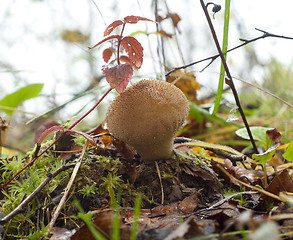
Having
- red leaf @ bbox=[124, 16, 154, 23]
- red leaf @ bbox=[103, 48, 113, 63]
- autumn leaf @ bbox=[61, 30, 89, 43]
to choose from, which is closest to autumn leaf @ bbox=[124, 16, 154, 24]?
red leaf @ bbox=[124, 16, 154, 23]

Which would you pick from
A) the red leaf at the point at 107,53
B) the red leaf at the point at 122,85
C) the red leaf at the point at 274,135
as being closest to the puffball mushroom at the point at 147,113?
the red leaf at the point at 122,85

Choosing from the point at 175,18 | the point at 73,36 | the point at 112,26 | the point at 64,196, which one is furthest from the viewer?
the point at 73,36

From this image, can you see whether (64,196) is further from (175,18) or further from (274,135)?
(175,18)

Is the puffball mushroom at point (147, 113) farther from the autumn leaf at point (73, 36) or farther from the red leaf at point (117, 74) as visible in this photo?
→ the autumn leaf at point (73, 36)

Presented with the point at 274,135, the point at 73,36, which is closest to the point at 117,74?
the point at 274,135

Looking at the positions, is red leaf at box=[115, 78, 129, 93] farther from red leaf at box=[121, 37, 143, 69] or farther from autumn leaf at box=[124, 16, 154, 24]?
autumn leaf at box=[124, 16, 154, 24]

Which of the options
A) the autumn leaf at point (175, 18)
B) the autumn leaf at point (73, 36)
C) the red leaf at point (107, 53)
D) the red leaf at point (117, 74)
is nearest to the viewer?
the red leaf at point (117, 74)

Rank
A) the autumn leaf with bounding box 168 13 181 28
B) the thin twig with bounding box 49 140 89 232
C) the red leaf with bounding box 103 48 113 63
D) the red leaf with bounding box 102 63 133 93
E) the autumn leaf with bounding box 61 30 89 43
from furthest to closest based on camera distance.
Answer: the autumn leaf with bounding box 61 30 89 43 → the autumn leaf with bounding box 168 13 181 28 → the red leaf with bounding box 103 48 113 63 → the red leaf with bounding box 102 63 133 93 → the thin twig with bounding box 49 140 89 232
